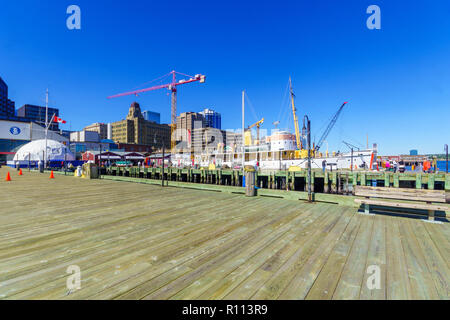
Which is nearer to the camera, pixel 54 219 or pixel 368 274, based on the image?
pixel 368 274

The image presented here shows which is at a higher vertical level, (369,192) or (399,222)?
(369,192)

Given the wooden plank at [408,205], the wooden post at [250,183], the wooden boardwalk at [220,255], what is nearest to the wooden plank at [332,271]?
the wooden boardwalk at [220,255]

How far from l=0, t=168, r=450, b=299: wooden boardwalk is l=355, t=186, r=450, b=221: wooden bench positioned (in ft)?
1.56

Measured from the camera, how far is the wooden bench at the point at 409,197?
5.70m

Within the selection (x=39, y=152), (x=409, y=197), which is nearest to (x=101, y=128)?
(x=39, y=152)

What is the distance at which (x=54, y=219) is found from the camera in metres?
6.03

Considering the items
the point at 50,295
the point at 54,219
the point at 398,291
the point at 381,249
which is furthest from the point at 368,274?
the point at 54,219

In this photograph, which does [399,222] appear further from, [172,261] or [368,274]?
[172,261]

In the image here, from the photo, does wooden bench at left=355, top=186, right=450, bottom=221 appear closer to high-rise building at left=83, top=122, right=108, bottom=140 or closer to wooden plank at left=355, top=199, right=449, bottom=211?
wooden plank at left=355, top=199, right=449, bottom=211

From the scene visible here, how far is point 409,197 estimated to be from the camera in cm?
611

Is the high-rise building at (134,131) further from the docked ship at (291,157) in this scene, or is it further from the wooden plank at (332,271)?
the wooden plank at (332,271)

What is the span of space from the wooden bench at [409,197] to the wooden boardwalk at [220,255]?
47cm

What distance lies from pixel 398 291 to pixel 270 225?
10.0 feet

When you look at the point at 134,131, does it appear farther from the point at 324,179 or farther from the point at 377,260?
the point at 377,260
